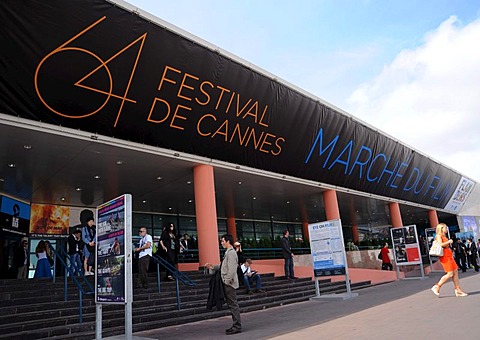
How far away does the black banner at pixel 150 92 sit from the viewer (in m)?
8.88

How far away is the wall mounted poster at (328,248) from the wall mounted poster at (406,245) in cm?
613

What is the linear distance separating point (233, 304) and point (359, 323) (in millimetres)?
2172

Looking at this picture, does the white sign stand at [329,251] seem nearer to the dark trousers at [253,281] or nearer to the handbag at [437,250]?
the dark trousers at [253,281]

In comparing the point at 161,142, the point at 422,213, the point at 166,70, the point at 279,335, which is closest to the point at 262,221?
the point at 422,213

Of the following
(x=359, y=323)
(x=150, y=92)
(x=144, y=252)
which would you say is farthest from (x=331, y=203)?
(x=359, y=323)

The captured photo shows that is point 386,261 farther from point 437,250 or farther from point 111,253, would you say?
point 111,253

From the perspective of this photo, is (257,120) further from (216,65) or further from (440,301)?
(440,301)

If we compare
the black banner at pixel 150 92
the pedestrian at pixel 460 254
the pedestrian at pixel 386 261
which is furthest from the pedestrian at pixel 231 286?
the pedestrian at pixel 460 254

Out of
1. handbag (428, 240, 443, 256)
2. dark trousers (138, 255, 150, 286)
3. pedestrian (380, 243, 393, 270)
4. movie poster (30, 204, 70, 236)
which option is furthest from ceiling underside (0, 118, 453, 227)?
handbag (428, 240, 443, 256)

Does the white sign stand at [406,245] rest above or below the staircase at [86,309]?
above

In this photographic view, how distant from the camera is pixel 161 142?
1243 cm

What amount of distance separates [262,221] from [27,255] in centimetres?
1686

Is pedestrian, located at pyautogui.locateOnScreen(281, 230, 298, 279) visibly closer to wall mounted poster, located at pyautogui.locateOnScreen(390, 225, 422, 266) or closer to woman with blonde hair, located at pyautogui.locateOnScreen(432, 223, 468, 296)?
wall mounted poster, located at pyautogui.locateOnScreen(390, 225, 422, 266)

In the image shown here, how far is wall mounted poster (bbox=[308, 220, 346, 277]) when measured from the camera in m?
11.2
